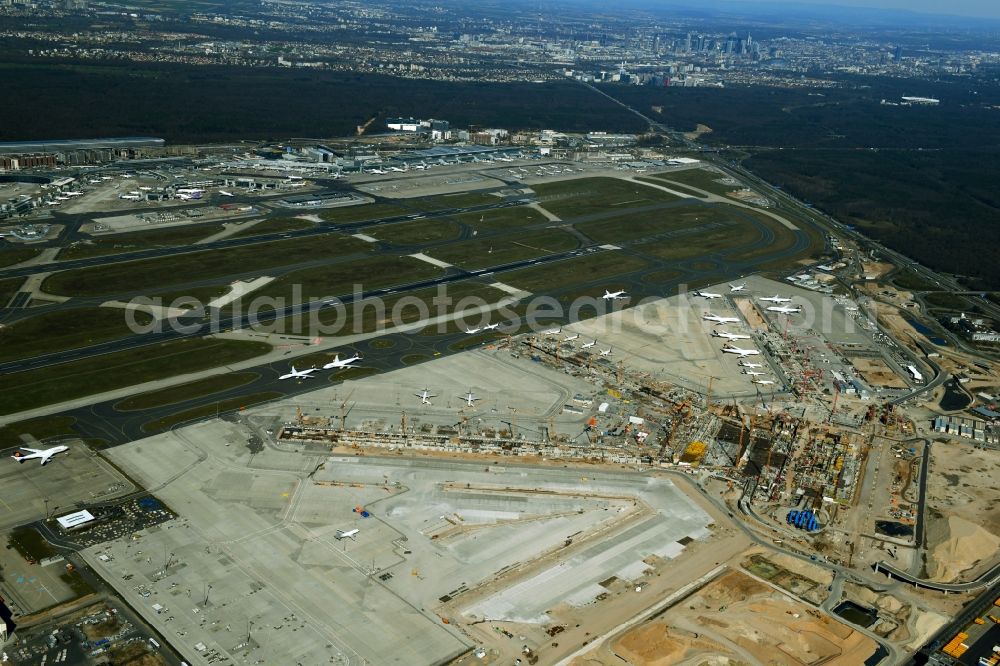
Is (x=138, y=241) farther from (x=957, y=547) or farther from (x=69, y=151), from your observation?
(x=957, y=547)

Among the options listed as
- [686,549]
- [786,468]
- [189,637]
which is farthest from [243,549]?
[786,468]

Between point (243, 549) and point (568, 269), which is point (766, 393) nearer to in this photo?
point (568, 269)

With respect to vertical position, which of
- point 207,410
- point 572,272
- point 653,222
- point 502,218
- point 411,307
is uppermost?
point 502,218

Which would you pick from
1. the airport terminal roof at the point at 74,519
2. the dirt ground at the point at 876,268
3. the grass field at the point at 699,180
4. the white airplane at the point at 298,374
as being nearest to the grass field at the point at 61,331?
the white airplane at the point at 298,374

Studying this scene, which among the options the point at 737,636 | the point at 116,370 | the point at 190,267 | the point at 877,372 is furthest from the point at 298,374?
the point at 877,372

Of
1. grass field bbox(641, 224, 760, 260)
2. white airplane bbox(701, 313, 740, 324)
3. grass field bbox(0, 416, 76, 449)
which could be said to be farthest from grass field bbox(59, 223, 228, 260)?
white airplane bbox(701, 313, 740, 324)

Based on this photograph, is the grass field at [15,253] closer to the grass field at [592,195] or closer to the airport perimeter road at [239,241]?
the airport perimeter road at [239,241]
